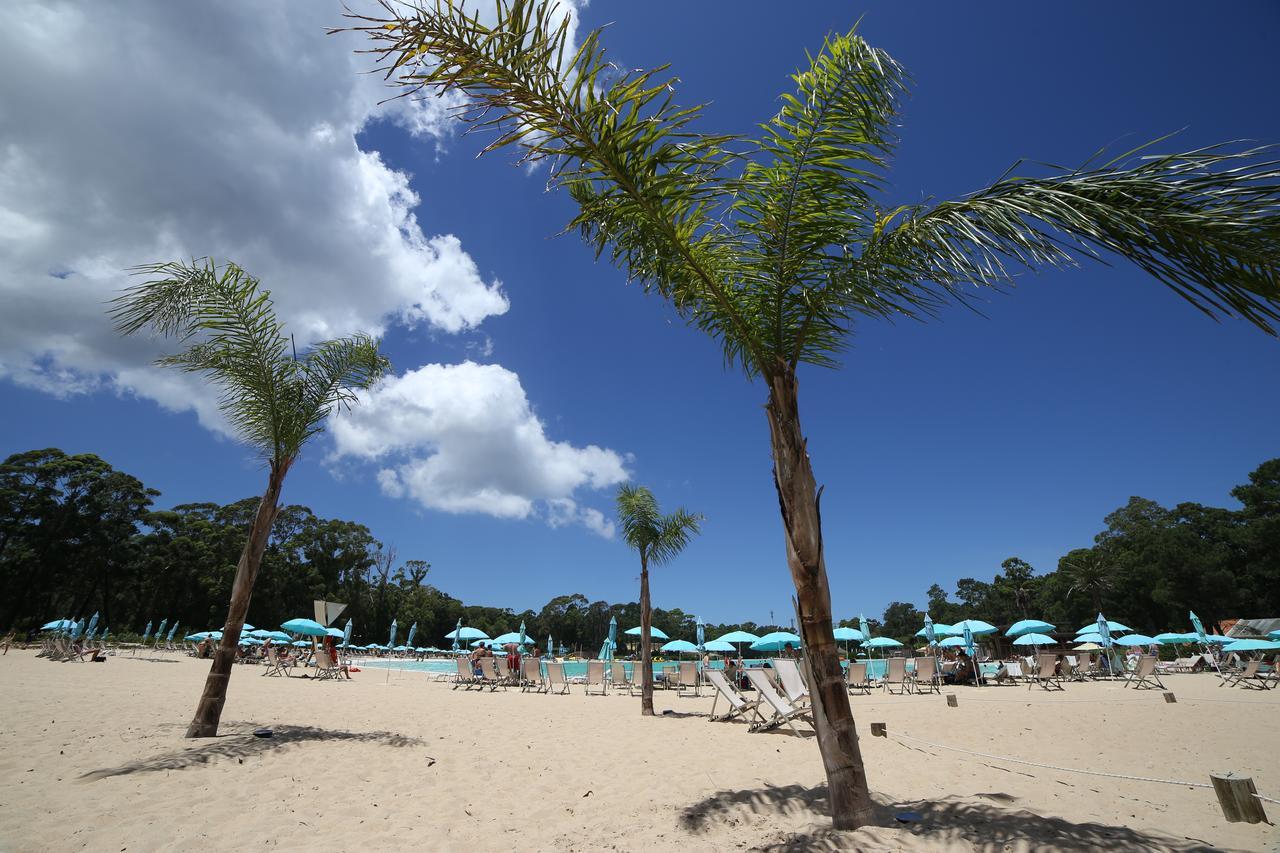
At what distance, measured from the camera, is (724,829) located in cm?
406

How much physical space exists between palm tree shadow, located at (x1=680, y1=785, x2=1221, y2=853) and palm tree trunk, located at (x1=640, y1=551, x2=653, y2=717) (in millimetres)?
6601

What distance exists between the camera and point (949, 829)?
3.60 meters

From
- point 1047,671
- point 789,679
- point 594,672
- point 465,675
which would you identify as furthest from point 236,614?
point 1047,671

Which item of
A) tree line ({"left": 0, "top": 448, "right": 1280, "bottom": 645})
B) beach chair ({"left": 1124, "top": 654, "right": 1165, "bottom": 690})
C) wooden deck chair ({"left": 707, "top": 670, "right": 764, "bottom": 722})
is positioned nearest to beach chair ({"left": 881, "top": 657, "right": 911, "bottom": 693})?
beach chair ({"left": 1124, "top": 654, "right": 1165, "bottom": 690})

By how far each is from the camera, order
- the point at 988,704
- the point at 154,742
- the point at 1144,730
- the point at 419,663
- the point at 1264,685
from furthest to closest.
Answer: the point at 419,663
the point at 1264,685
the point at 988,704
the point at 1144,730
the point at 154,742

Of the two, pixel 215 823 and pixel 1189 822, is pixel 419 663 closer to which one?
pixel 215 823

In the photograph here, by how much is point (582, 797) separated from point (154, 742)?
4.87 meters

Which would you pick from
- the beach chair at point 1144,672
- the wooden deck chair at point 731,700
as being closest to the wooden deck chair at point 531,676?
the wooden deck chair at point 731,700

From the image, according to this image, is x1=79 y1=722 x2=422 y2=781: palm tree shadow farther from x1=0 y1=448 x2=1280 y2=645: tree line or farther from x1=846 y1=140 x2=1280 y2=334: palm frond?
x1=0 y1=448 x2=1280 y2=645: tree line

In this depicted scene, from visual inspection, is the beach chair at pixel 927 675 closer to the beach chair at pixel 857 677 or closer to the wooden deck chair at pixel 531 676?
the beach chair at pixel 857 677

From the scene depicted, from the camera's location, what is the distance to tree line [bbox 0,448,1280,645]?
1431 inches

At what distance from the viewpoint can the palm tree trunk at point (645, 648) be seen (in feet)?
35.9

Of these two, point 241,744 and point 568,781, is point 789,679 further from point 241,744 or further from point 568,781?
point 241,744

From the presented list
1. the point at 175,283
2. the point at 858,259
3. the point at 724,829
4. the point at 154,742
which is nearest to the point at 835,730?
the point at 724,829
